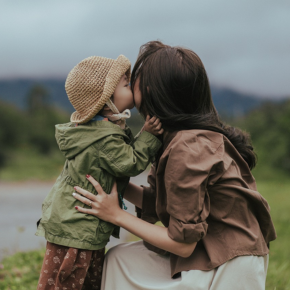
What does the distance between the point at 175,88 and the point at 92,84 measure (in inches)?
15.2

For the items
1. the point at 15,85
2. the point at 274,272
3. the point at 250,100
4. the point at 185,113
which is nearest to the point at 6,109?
the point at 15,85

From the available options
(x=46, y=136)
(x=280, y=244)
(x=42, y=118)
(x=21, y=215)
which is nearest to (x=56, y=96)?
(x=42, y=118)

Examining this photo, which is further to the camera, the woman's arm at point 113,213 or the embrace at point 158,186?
the woman's arm at point 113,213

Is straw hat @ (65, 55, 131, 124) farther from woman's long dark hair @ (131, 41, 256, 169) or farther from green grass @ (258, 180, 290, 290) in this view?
green grass @ (258, 180, 290, 290)

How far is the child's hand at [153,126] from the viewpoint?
2029mm

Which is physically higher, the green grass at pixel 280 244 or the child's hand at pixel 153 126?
the child's hand at pixel 153 126

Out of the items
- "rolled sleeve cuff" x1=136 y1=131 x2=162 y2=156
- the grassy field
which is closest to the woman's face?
"rolled sleeve cuff" x1=136 y1=131 x2=162 y2=156

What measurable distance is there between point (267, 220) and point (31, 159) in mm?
12912

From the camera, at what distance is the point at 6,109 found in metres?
15.2

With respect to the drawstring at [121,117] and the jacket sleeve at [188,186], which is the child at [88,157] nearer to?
the drawstring at [121,117]

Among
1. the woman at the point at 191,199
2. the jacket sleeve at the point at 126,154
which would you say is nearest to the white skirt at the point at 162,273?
the woman at the point at 191,199

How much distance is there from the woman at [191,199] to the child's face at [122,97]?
0.03 m

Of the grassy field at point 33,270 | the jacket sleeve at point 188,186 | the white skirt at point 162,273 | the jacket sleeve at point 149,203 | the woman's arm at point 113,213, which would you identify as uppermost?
the jacket sleeve at point 188,186

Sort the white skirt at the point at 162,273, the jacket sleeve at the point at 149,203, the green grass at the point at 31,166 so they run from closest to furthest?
1. the white skirt at the point at 162,273
2. the jacket sleeve at the point at 149,203
3. the green grass at the point at 31,166
